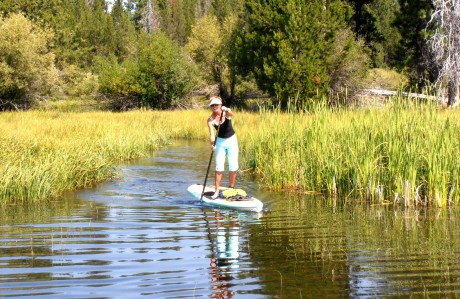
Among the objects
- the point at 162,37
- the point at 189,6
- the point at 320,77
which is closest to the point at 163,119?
the point at 320,77

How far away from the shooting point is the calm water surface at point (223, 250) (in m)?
6.02

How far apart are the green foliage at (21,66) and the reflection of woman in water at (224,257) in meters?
27.1

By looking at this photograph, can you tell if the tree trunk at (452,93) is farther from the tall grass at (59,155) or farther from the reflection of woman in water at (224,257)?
the reflection of woman in water at (224,257)

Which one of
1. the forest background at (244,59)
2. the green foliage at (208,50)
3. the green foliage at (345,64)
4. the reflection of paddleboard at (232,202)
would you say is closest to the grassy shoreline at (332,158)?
the reflection of paddleboard at (232,202)

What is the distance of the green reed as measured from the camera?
34.1 ft

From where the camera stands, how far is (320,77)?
1316 inches

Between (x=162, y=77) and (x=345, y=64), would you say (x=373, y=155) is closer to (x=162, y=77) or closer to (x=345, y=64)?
(x=345, y=64)

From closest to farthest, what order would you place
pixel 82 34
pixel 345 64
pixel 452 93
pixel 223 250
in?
1. pixel 223 250
2. pixel 452 93
3. pixel 345 64
4. pixel 82 34

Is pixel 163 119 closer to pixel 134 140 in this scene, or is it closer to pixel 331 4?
pixel 134 140

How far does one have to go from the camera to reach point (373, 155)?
1095 centimetres

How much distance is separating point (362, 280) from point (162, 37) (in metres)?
40.5

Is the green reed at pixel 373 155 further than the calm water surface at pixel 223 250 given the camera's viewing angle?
Yes

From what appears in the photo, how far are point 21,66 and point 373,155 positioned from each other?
2736 cm

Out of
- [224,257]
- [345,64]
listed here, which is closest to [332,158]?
[224,257]
